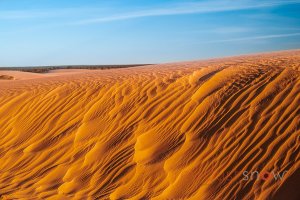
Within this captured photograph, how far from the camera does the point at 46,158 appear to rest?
6055 mm

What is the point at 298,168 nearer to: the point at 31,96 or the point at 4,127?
the point at 4,127

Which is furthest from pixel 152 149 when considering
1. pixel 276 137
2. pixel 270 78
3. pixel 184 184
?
pixel 270 78

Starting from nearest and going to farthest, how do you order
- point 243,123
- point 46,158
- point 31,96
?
1. point 243,123
2. point 46,158
3. point 31,96

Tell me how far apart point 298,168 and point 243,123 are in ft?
3.53

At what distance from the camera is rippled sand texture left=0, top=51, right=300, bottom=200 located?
15.7ft

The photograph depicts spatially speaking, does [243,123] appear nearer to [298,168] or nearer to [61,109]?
[298,168]

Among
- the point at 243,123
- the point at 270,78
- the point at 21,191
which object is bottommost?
the point at 21,191

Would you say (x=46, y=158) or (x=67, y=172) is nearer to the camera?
(x=67, y=172)

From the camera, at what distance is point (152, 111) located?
6410 millimetres

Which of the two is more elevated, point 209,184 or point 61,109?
point 61,109

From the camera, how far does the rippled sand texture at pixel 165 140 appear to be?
15.7ft

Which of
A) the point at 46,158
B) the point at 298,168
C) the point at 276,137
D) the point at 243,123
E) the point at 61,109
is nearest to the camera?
the point at 298,168

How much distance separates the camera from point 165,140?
219 inches

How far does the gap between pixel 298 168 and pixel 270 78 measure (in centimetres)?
226
